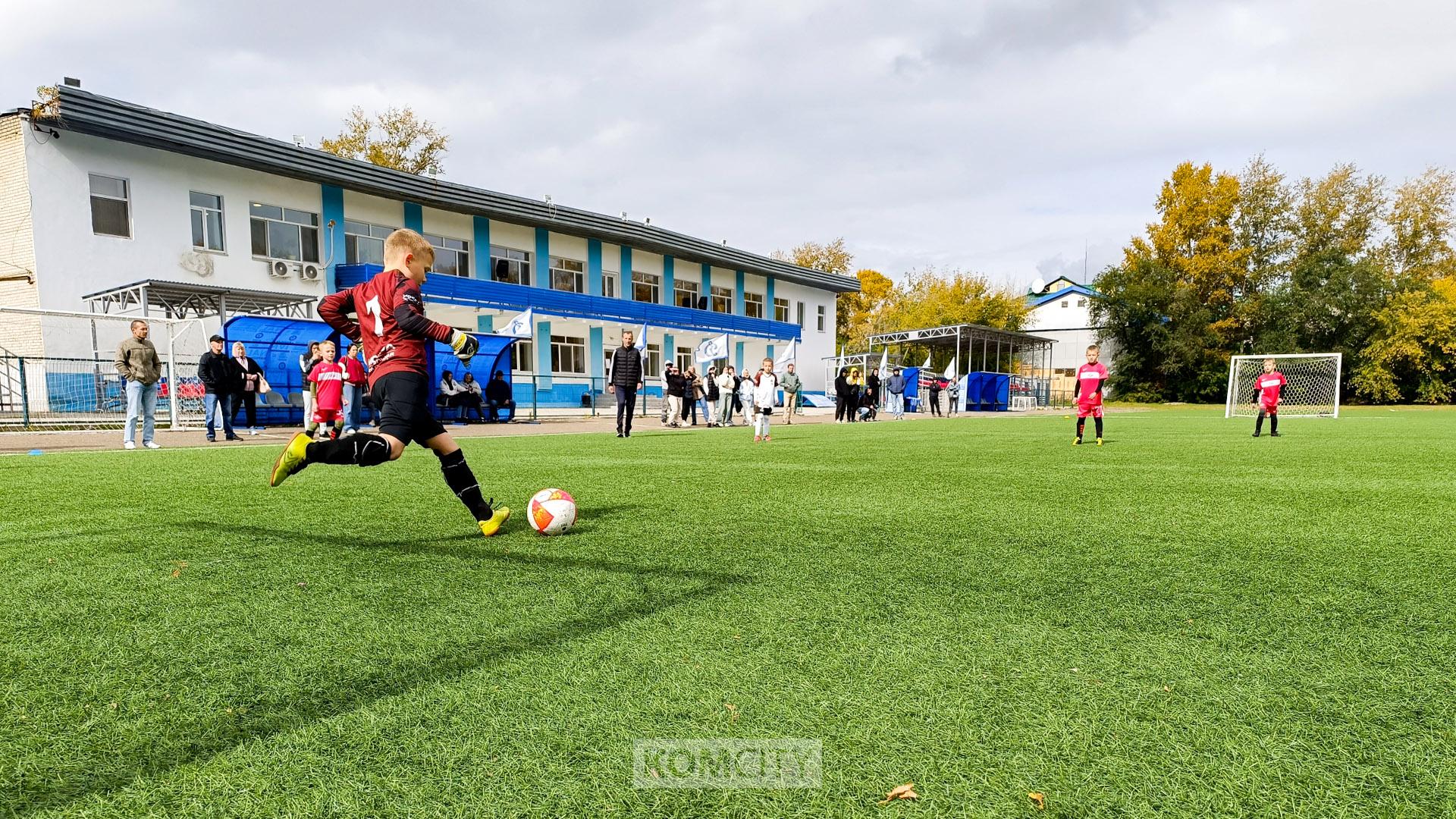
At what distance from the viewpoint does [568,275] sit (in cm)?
3300

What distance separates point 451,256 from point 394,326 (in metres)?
26.6

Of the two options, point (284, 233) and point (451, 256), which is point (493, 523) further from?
point (451, 256)

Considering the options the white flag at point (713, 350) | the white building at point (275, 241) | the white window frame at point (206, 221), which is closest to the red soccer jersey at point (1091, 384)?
the white flag at point (713, 350)

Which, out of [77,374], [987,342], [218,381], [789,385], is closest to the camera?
[218,381]

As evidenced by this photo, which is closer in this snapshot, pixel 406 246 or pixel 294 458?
Result: pixel 294 458

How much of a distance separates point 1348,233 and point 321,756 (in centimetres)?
5957

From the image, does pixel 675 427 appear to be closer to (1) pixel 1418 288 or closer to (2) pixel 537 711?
(2) pixel 537 711

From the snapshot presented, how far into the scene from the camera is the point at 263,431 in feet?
51.8

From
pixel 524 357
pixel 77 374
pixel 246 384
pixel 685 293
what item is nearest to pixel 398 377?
pixel 246 384

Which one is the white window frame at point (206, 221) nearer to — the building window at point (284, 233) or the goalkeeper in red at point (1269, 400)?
the building window at point (284, 233)

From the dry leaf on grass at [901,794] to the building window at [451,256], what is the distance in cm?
2915

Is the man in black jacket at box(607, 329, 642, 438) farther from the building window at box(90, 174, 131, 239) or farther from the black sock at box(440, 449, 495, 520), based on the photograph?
the building window at box(90, 174, 131, 239)

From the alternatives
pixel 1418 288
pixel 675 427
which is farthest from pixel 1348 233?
pixel 675 427

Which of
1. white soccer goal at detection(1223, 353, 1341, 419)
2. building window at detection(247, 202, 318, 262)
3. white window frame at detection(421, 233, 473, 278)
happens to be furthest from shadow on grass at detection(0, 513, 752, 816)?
white soccer goal at detection(1223, 353, 1341, 419)
